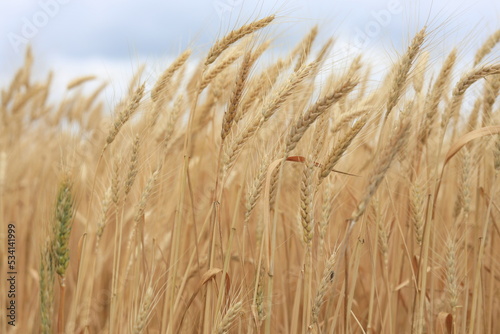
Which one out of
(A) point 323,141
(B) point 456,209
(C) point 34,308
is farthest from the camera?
(C) point 34,308

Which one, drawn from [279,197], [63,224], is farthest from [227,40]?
[63,224]

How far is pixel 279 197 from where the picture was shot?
1.43m

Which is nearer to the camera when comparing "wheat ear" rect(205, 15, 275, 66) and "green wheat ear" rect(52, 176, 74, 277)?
"green wheat ear" rect(52, 176, 74, 277)

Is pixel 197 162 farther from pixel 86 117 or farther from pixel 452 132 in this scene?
pixel 86 117

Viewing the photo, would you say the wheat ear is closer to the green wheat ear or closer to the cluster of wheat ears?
the cluster of wheat ears

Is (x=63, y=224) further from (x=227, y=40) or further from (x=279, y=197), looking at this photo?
(x=227, y=40)

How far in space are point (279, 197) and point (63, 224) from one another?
584mm

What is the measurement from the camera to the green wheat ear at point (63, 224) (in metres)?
1.40

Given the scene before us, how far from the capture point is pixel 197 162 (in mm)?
2389

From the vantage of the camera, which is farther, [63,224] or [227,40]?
[227,40]

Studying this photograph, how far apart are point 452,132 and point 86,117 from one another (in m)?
3.25

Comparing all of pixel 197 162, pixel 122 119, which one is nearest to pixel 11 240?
pixel 197 162

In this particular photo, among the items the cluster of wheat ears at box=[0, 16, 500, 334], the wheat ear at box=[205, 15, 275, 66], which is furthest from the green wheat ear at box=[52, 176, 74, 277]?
the wheat ear at box=[205, 15, 275, 66]

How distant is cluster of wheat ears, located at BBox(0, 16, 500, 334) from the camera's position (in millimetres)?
1402
